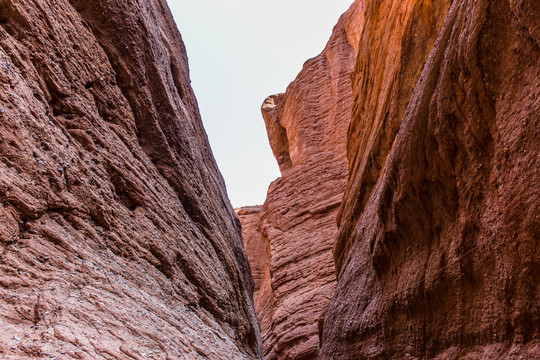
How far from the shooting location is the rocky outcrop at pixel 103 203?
13.1 ft

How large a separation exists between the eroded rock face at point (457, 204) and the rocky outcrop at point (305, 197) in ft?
26.5

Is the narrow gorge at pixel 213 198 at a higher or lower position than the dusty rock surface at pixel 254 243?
lower

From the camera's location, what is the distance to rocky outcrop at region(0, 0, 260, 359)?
399 centimetres

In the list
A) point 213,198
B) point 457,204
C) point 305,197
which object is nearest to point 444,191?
point 457,204

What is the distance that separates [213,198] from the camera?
421 inches

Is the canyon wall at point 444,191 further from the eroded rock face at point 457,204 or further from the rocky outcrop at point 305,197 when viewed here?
the rocky outcrop at point 305,197

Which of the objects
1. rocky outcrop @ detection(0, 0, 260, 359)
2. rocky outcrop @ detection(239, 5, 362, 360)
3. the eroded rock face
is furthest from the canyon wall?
rocky outcrop @ detection(239, 5, 362, 360)

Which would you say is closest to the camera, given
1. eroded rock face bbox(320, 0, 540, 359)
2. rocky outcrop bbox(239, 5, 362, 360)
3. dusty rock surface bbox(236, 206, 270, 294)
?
eroded rock face bbox(320, 0, 540, 359)

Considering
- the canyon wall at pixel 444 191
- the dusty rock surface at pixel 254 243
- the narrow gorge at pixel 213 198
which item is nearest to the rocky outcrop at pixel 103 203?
the narrow gorge at pixel 213 198

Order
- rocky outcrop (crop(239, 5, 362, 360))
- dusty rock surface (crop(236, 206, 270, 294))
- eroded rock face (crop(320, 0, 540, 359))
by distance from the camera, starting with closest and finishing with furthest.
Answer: eroded rock face (crop(320, 0, 540, 359))
rocky outcrop (crop(239, 5, 362, 360))
dusty rock surface (crop(236, 206, 270, 294))

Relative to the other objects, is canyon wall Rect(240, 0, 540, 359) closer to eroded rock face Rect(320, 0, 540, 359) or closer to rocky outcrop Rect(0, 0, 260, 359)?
eroded rock face Rect(320, 0, 540, 359)

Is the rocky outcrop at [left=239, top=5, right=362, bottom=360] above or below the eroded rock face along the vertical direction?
above

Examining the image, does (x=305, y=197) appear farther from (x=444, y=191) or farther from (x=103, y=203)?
(x=103, y=203)

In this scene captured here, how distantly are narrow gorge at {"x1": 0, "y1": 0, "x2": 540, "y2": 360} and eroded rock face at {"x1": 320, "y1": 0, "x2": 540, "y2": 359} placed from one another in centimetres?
2
